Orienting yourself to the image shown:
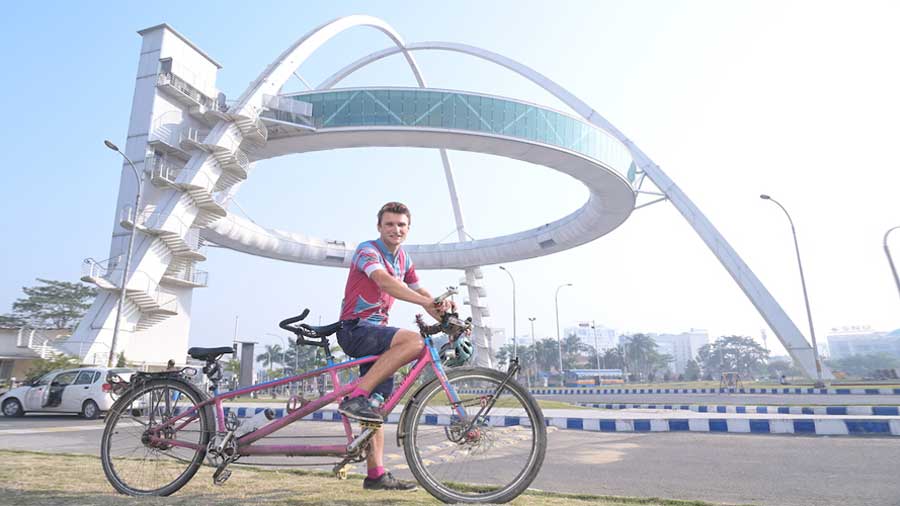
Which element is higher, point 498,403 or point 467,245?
point 467,245

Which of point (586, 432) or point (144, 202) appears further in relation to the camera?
point (144, 202)

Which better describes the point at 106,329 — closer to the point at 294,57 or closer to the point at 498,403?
the point at 294,57

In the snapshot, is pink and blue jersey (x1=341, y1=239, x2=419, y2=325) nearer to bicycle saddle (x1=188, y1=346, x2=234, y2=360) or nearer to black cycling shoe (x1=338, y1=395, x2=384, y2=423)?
black cycling shoe (x1=338, y1=395, x2=384, y2=423)

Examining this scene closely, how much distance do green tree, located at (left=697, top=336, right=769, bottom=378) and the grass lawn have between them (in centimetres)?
13827

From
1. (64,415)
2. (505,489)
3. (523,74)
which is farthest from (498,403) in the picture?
(523,74)

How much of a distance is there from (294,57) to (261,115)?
4.94 meters

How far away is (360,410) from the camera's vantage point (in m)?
2.87

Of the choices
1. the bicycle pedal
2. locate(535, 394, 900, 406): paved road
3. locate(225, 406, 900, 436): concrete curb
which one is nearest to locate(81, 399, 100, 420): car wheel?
locate(225, 406, 900, 436): concrete curb

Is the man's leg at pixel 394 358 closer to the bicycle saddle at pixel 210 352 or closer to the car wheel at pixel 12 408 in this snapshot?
the bicycle saddle at pixel 210 352

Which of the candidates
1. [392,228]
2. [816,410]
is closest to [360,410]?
[392,228]

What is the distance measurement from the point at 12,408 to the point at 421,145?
2341 centimetres

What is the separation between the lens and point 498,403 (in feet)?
9.70

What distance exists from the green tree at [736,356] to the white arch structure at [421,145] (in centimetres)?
10499

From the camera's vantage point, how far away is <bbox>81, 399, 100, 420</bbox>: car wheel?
40.1 ft
